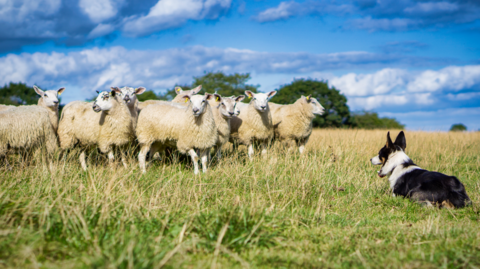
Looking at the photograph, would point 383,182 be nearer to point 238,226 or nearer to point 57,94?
point 238,226

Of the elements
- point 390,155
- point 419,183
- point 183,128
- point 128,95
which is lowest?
point 419,183

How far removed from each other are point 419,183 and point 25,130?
785 cm

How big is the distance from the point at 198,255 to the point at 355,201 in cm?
337

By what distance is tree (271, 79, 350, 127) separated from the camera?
34.3 meters

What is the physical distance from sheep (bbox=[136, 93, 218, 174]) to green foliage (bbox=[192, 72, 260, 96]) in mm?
28156

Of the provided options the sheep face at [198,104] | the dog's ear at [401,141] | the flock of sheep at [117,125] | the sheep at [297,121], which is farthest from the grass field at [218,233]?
the sheep at [297,121]

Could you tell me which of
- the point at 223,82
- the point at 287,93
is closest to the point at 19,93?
the point at 223,82

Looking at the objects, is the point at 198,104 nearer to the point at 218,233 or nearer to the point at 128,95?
the point at 128,95

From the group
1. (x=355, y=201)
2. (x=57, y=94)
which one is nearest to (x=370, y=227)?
(x=355, y=201)

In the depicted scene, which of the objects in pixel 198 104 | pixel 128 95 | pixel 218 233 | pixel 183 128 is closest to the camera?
pixel 218 233

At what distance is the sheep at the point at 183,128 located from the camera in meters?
8.12

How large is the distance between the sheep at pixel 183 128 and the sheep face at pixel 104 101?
83 centimetres

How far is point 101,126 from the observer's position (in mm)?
8250

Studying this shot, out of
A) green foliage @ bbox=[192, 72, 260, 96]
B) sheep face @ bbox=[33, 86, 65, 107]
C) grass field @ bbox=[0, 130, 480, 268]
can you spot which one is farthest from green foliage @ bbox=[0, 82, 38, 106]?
grass field @ bbox=[0, 130, 480, 268]
